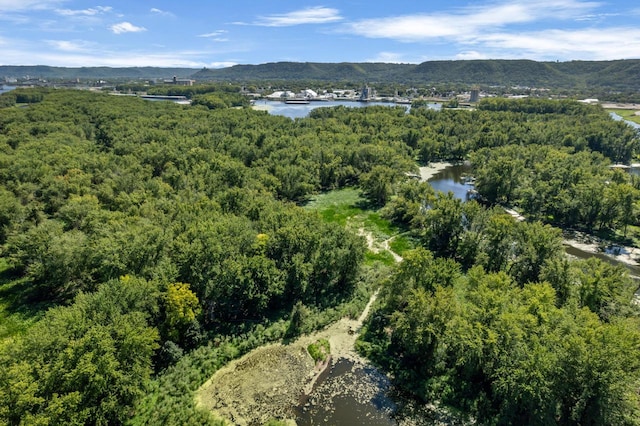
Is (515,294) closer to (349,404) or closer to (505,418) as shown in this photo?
(505,418)

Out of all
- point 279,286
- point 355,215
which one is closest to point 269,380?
point 279,286

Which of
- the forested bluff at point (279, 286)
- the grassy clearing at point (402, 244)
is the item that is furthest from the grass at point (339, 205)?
the grassy clearing at point (402, 244)

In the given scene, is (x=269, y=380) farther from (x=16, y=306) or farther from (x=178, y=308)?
(x=16, y=306)

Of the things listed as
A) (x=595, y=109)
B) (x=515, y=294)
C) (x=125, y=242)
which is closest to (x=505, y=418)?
(x=515, y=294)

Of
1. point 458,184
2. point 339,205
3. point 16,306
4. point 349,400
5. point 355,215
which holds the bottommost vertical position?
point 349,400

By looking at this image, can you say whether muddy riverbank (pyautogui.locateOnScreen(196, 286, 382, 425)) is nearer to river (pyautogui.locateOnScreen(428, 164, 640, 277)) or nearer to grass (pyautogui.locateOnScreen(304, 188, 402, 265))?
grass (pyautogui.locateOnScreen(304, 188, 402, 265))
